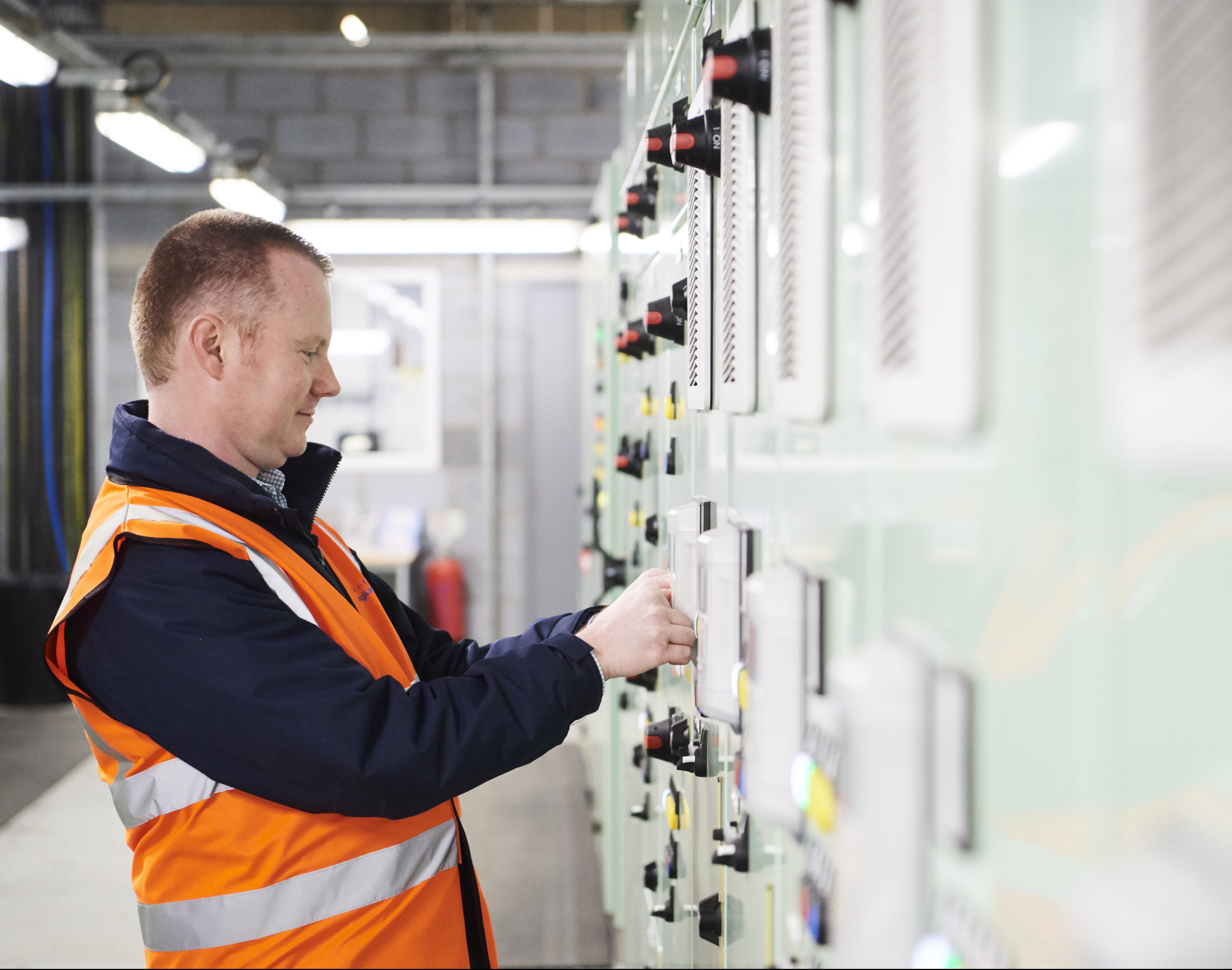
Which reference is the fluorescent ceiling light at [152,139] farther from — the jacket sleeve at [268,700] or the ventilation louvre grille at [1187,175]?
the ventilation louvre grille at [1187,175]

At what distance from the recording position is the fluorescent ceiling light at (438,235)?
4.96 meters

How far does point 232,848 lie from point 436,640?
1.74 ft

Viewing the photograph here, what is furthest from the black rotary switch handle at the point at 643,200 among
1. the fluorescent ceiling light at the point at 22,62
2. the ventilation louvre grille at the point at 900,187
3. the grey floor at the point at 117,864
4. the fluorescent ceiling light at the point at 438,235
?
the fluorescent ceiling light at the point at 438,235

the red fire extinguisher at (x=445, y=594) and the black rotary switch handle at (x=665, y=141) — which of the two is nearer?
the black rotary switch handle at (x=665, y=141)

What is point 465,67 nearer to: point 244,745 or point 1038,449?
point 244,745

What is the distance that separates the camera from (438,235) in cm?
505

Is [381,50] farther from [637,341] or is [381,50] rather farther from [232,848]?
[232,848]

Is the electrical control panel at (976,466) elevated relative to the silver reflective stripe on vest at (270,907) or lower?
elevated

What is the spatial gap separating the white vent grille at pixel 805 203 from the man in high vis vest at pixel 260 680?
0.54m

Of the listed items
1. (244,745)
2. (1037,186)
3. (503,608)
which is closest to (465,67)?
(503,608)

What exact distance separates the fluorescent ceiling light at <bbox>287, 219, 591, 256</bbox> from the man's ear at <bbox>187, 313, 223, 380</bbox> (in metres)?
3.87

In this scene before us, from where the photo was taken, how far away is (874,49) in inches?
21.5

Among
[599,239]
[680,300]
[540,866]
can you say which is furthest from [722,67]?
[540,866]

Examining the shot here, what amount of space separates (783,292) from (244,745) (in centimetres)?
71
